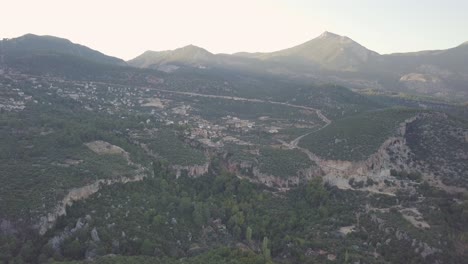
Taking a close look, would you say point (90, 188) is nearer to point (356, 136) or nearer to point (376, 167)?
point (376, 167)

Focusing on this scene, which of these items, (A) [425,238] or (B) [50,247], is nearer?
(B) [50,247]

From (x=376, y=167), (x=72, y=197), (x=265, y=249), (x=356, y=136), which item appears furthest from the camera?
(x=356, y=136)

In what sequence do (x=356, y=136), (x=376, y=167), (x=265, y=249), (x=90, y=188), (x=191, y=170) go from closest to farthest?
(x=265, y=249), (x=90, y=188), (x=191, y=170), (x=376, y=167), (x=356, y=136)

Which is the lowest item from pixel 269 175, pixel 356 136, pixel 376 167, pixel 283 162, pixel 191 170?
pixel 269 175

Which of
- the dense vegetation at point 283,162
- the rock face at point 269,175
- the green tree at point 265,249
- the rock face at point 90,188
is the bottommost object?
the green tree at point 265,249

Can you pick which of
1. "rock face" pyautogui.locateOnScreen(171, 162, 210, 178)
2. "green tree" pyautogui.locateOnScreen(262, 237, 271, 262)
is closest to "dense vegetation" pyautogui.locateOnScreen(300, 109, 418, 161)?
"rock face" pyautogui.locateOnScreen(171, 162, 210, 178)

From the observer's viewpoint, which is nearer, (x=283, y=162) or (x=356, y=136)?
(x=283, y=162)

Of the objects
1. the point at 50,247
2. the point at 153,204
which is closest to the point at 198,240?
the point at 153,204

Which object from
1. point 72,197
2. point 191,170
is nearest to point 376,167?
point 191,170

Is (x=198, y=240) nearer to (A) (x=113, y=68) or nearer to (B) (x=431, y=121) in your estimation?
(B) (x=431, y=121)

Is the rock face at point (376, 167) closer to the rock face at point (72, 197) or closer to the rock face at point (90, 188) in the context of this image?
the rock face at point (90, 188)

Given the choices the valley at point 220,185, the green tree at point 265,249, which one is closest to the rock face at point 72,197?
the valley at point 220,185
